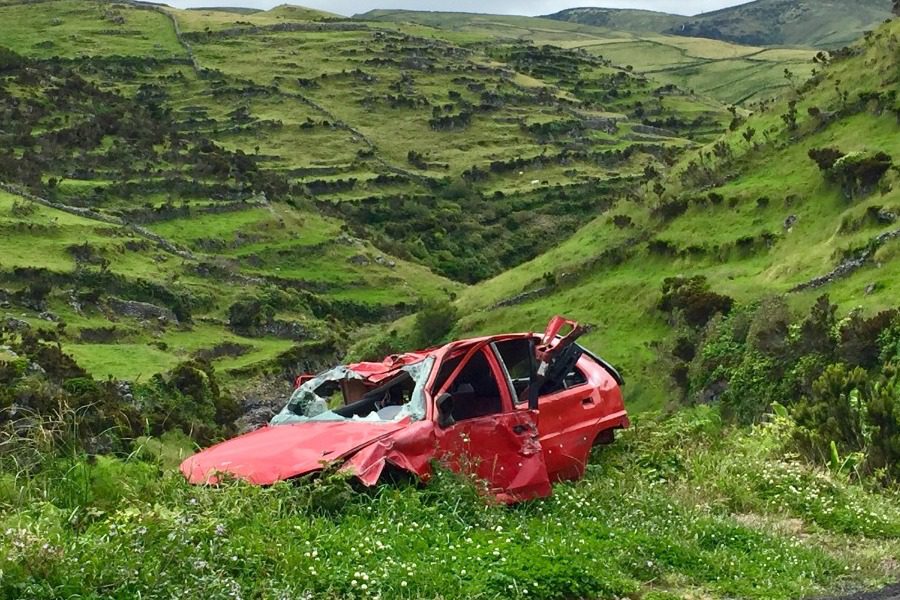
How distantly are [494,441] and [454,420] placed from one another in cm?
43

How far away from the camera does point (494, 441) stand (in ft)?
29.5

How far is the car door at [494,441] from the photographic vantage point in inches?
339

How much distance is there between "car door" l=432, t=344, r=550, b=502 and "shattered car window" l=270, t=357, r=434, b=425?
256 mm

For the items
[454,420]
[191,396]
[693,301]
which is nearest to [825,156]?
[693,301]

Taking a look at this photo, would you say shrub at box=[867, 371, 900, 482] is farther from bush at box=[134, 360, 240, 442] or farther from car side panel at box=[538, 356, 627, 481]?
bush at box=[134, 360, 240, 442]

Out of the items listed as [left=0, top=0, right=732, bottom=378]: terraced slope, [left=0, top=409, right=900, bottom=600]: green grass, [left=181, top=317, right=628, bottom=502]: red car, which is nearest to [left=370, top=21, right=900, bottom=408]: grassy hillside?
[left=0, top=0, right=732, bottom=378]: terraced slope

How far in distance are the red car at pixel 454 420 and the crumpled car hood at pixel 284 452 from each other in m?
0.01

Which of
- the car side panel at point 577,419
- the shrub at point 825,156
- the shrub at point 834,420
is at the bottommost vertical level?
the shrub at point 834,420

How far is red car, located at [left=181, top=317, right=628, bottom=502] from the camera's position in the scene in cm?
809

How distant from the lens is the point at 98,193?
7062 centimetres

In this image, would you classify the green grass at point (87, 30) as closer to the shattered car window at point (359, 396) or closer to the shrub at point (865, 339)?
the shrub at point (865, 339)

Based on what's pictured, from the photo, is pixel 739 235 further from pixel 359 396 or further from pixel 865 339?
pixel 359 396

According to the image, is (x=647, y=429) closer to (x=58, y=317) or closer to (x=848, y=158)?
(x=848, y=158)

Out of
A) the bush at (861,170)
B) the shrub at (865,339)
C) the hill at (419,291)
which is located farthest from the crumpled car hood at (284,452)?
the bush at (861,170)
